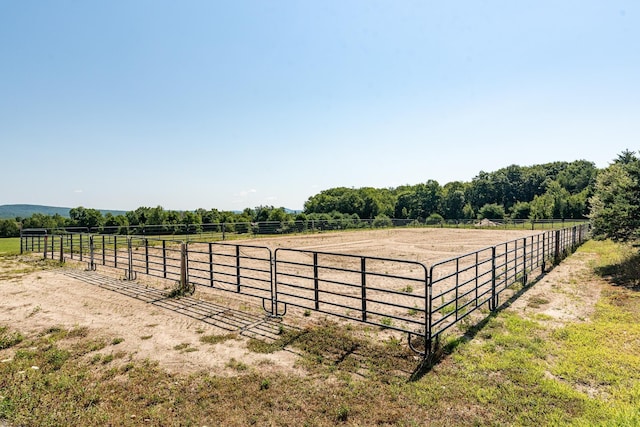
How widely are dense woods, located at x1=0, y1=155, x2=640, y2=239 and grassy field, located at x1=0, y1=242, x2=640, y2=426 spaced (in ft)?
24.8

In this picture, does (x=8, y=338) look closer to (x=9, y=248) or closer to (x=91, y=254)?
(x=91, y=254)

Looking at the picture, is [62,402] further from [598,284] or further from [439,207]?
[439,207]

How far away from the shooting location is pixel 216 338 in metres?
5.89

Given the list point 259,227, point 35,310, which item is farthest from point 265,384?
point 259,227

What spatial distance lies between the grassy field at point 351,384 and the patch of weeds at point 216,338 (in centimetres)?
3

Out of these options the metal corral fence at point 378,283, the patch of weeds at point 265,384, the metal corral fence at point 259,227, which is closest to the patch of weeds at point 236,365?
the patch of weeds at point 265,384

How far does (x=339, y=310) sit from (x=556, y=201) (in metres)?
76.5

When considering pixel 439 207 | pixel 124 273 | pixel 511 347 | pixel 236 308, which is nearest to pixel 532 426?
pixel 511 347

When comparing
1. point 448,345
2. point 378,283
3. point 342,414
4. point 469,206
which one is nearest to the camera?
point 342,414

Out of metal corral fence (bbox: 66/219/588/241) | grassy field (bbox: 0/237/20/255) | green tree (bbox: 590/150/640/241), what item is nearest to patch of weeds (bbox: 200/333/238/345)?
green tree (bbox: 590/150/640/241)

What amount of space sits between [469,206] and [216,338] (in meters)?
90.7

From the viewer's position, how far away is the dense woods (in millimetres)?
11523

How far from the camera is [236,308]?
7723mm

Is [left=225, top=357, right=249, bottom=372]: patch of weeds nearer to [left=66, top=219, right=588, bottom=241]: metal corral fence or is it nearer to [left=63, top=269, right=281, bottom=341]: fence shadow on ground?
[left=63, top=269, right=281, bottom=341]: fence shadow on ground
